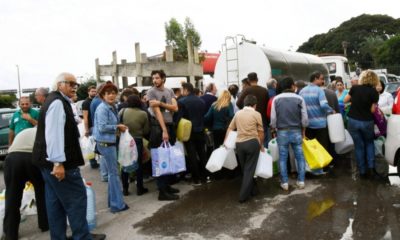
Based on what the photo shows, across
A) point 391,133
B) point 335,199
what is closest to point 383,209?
point 335,199

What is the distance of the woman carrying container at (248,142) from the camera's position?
5.98 m

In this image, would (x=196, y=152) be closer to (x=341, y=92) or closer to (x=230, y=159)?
(x=230, y=159)

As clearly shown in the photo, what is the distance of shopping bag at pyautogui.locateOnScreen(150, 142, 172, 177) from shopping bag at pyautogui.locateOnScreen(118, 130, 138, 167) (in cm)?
39

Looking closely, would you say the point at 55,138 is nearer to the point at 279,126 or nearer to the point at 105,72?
the point at 279,126

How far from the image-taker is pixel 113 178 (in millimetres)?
5637

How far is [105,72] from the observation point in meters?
34.3

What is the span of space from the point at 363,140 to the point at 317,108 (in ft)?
3.20

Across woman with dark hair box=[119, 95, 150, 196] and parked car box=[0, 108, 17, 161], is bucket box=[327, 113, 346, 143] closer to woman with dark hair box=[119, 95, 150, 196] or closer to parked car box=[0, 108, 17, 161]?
woman with dark hair box=[119, 95, 150, 196]

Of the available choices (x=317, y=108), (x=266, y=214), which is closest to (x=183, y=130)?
(x=266, y=214)

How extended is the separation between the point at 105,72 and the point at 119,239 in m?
30.9

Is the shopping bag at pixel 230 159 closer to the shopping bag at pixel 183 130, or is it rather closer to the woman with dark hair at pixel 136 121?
the shopping bag at pixel 183 130

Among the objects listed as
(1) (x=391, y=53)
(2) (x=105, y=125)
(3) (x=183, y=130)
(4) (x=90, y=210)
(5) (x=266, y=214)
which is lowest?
(5) (x=266, y=214)

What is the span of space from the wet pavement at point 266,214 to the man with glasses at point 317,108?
2.84 ft

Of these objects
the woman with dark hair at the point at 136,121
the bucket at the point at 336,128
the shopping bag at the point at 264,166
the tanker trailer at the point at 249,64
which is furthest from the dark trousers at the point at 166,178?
the tanker trailer at the point at 249,64
